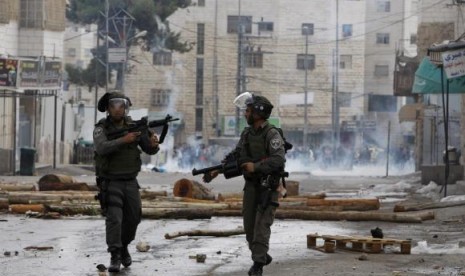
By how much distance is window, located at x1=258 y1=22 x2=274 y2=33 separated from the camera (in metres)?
80.2

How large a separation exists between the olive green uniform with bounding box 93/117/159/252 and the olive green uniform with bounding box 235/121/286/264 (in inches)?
36.7

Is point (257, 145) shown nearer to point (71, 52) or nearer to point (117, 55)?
point (117, 55)

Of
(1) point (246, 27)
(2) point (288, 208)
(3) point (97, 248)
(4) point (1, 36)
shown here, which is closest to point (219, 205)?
(2) point (288, 208)

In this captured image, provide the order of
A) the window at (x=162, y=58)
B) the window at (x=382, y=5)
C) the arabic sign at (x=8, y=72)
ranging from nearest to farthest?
the arabic sign at (x=8, y=72), the window at (x=162, y=58), the window at (x=382, y=5)

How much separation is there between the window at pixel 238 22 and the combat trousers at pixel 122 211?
223 ft

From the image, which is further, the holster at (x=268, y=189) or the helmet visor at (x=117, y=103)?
the helmet visor at (x=117, y=103)

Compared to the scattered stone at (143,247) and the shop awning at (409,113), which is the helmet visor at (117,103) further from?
the shop awning at (409,113)

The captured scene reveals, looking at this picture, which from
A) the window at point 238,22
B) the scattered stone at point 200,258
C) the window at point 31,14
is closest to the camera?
the scattered stone at point 200,258

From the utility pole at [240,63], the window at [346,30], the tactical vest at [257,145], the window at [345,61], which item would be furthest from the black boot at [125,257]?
the window at [345,61]

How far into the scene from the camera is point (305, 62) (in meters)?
83.1

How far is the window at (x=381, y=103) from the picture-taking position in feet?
296

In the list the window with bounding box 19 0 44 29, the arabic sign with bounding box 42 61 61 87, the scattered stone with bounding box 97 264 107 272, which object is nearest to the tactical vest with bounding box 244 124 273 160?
the scattered stone with bounding box 97 264 107 272

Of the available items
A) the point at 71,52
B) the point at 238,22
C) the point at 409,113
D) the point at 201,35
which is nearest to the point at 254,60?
the point at 201,35

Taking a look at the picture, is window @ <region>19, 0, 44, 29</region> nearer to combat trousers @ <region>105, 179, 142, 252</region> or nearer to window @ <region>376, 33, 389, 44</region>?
window @ <region>376, 33, 389, 44</region>
